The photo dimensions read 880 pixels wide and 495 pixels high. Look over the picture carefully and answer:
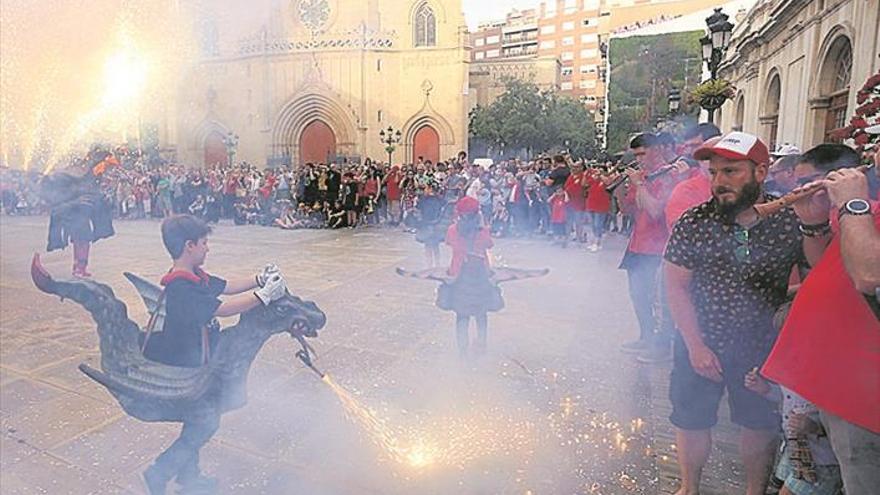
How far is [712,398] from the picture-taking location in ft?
6.10

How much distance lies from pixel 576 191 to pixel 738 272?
663 cm

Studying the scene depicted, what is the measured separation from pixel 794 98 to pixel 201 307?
10763 mm

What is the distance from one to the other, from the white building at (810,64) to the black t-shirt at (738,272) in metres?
4.04

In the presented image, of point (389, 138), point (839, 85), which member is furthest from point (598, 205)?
point (389, 138)

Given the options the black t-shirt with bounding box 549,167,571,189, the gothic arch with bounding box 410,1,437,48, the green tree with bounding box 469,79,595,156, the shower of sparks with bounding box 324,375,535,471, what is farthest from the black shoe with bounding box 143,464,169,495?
the green tree with bounding box 469,79,595,156

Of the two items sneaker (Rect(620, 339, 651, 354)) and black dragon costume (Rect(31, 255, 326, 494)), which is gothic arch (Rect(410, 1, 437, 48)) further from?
black dragon costume (Rect(31, 255, 326, 494))

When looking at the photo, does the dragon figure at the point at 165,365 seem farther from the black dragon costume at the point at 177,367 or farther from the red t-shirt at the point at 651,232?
the red t-shirt at the point at 651,232

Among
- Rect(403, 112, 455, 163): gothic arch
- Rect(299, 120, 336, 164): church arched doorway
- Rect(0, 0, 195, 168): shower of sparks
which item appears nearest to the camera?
Rect(0, 0, 195, 168): shower of sparks

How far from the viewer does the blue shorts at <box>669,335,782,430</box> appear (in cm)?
180

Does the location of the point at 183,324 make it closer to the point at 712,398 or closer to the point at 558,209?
the point at 712,398

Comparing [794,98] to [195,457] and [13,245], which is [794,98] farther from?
[13,245]

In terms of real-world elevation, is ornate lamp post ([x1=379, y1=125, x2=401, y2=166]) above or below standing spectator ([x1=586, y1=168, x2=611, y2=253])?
above

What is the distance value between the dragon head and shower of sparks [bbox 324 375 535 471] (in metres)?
0.75

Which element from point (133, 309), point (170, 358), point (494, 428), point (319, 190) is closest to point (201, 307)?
point (170, 358)
